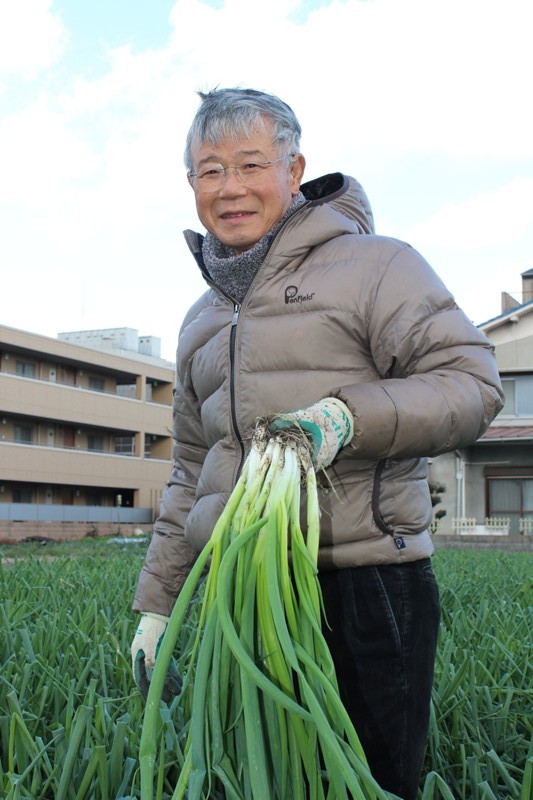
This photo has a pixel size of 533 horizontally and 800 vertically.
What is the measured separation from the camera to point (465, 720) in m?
2.86

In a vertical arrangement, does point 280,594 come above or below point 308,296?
below

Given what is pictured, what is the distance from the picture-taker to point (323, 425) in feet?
5.25

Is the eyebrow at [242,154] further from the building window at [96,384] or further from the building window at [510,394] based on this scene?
the building window at [96,384]

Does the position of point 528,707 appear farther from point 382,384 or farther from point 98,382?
point 98,382

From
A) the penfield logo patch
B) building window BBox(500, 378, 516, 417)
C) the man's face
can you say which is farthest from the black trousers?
building window BBox(500, 378, 516, 417)

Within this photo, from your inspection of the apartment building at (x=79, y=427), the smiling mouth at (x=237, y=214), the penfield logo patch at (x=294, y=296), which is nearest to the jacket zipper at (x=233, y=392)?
the penfield logo patch at (x=294, y=296)

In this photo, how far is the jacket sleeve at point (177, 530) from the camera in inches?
95.2

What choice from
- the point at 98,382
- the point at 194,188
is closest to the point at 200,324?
the point at 194,188

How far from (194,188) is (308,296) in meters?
0.41

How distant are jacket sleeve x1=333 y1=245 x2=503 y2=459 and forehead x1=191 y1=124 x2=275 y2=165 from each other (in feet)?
1.29

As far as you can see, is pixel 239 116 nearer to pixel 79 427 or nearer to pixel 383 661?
pixel 383 661

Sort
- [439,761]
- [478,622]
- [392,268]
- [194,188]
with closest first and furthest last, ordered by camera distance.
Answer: [392,268] < [194,188] < [439,761] < [478,622]

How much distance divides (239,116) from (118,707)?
1801 millimetres

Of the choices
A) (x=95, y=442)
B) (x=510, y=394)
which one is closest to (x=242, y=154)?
(x=510, y=394)
